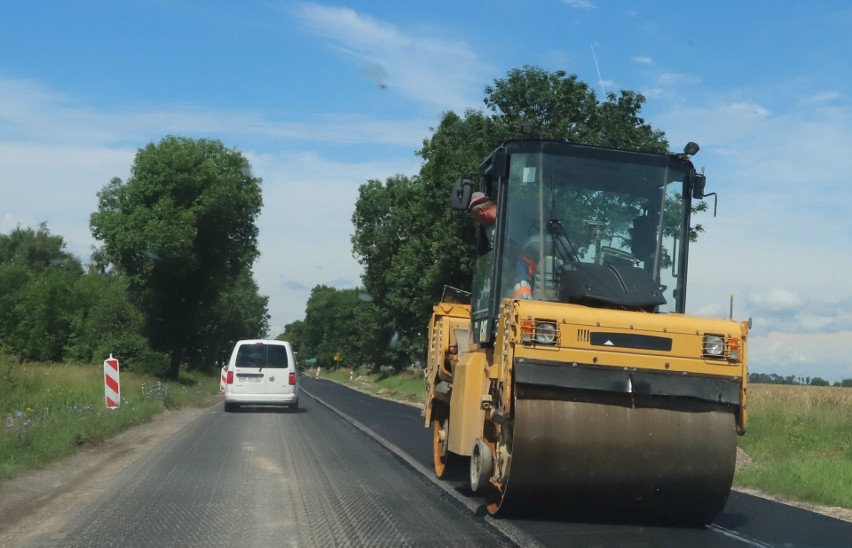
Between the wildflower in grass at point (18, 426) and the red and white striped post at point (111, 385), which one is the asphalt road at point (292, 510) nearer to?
the wildflower in grass at point (18, 426)

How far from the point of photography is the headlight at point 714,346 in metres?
7.88

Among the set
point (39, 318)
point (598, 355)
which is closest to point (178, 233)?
point (39, 318)

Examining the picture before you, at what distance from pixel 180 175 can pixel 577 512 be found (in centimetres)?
4237

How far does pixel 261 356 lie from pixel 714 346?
62.4ft

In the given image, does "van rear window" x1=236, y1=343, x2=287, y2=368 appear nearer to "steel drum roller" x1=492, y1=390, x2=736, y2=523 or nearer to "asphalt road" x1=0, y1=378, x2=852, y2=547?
"asphalt road" x1=0, y1=378, x2=852, y2=547

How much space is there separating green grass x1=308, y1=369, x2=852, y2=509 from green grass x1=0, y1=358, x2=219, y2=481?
367 inches

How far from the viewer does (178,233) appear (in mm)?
46156

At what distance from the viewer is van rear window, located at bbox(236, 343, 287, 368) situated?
25328 mm

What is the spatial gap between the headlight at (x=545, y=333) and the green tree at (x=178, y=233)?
4059 centimetres

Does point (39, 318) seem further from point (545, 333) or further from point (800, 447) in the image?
point (545, 333)

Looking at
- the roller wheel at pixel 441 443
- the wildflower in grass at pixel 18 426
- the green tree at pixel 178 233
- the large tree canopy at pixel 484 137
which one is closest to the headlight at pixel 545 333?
the roller wheel at pixel 441 443

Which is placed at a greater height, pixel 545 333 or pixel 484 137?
pixel 484 137

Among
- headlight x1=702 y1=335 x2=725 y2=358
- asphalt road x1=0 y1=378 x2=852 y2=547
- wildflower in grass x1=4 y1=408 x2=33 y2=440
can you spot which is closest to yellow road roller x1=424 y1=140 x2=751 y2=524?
headlight x1=702 y1=335 x2=725 y2=358

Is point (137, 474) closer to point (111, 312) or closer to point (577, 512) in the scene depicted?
point (577, 512)
